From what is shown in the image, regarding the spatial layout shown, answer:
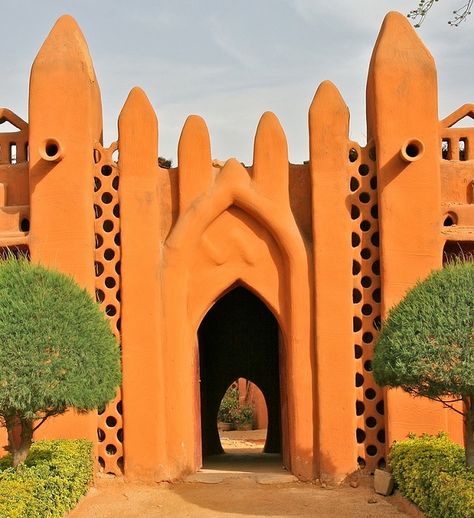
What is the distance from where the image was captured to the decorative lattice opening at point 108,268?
508 inches

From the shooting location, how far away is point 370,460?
1275cm

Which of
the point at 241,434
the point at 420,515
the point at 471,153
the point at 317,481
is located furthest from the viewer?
the point at 241,434

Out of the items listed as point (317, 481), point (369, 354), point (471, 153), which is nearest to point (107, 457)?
point (317, 481)

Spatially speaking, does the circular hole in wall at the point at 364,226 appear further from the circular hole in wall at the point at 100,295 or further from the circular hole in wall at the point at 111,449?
the circular hole in wall at the point at 111,449

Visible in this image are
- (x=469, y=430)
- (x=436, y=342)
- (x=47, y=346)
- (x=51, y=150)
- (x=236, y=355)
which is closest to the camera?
(x=436, y=342)

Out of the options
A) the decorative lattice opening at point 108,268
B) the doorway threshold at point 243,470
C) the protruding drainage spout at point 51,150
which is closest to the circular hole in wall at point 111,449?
the decorative lattice opening at point 108,268

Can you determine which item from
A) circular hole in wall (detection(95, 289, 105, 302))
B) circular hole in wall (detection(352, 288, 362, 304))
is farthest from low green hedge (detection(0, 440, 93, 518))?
circular hole in wall (detection(352, 288, 362, 304))

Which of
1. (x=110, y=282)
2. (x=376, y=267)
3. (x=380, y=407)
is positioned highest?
(x=376, y=267)

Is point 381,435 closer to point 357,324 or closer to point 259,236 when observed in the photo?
point 357,324

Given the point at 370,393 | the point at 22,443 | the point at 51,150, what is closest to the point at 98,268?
the point at 51,150

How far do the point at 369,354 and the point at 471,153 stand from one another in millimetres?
3271

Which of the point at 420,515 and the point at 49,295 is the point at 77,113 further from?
the point at 420,515

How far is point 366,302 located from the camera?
13031 mm

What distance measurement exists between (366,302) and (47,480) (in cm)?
493
